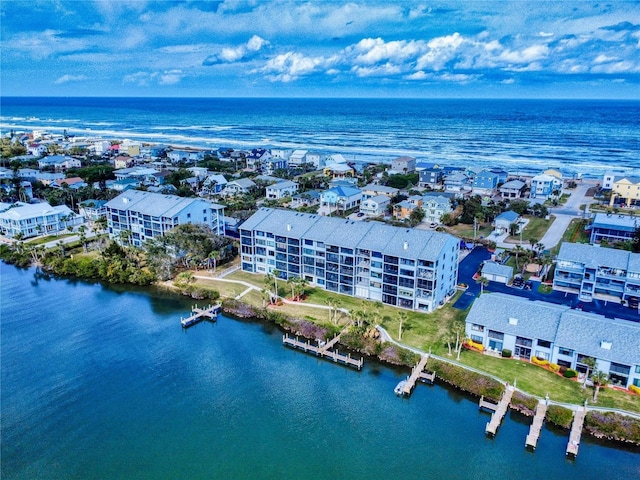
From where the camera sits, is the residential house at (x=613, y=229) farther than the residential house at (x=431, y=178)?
No

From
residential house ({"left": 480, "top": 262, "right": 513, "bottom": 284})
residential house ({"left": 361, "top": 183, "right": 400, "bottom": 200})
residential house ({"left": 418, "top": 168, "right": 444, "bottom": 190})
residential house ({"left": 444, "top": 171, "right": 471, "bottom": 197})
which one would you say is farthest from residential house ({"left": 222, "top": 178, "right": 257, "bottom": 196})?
residential house ({"left": 480, "top": 262, "right": 513, "bottom": 284})

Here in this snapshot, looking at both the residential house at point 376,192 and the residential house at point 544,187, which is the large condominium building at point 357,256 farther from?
the residential house at point 544,187

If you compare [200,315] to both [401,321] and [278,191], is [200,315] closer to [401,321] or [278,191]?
[401,321]

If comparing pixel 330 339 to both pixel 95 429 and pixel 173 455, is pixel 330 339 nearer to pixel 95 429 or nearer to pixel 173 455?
pixel 173 455

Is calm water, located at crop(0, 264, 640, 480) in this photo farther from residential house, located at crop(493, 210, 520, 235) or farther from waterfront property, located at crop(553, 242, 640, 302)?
residential house, located at crop(493, 210, 520, 235)

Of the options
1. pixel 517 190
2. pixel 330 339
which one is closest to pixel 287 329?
pixel 330 339

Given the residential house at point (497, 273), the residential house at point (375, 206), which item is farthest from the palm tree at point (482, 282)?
the residential house at point (375, 206)
